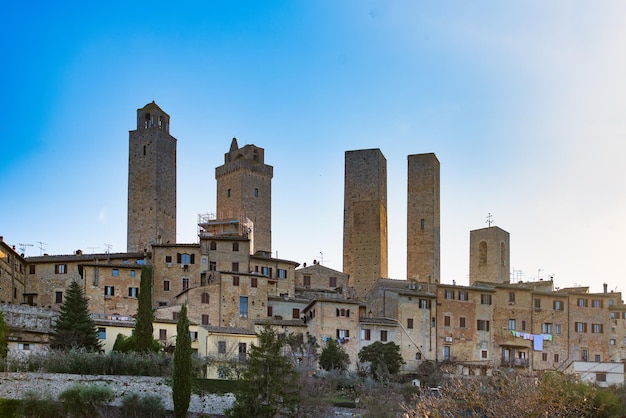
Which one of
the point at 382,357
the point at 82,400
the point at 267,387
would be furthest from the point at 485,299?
the point at 82,400

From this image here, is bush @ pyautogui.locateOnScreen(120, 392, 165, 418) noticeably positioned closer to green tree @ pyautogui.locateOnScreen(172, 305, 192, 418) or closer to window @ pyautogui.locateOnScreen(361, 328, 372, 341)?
green tree @ pyautogui.locateOnScreen(172, 305, 192, 418)

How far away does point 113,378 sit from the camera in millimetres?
36594

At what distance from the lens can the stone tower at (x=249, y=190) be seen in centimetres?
6712

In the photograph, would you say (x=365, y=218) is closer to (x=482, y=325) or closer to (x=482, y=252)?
(x=482, y=252)

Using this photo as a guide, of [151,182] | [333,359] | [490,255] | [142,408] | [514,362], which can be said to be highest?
[151,182]

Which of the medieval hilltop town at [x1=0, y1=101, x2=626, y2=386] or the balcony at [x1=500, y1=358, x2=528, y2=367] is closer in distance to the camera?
the medieval hilltop town at [x1=0, y1=101, x2=626, y2=386]

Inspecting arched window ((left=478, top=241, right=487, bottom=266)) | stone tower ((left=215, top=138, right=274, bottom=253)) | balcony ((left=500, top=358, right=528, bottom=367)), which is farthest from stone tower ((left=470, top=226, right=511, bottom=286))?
stone tower ((left=215, top=138, right=274, bottom=253))

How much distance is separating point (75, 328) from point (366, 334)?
49.4ft

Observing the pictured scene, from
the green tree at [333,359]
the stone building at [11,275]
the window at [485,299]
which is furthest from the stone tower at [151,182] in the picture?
the window at [485,299]

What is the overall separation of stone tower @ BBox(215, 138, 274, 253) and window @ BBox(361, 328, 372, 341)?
1850 cm

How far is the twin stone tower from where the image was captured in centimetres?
6206

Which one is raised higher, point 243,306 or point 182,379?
point 243,306

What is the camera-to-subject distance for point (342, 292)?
56375 millimetres

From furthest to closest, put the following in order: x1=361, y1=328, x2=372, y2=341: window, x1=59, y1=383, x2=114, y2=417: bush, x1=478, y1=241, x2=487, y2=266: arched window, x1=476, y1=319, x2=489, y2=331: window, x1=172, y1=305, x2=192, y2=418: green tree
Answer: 1. x1=478, y1=241, x2=487, y2=266: arched window
2. x1=476, y1=319, x2=489, y2=331: window
3. x1=361, y1=328, x2=372, y2=341: window
4. x1=172, y1=305, x2=192, y2=418: green tree
5. x1=59, y1=383, x2=114, y2=417: bush
